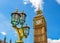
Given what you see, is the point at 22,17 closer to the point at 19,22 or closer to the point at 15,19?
the point at 19,22

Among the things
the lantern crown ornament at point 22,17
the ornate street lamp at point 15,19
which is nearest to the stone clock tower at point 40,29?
the lantern crown ornament at point 22,17

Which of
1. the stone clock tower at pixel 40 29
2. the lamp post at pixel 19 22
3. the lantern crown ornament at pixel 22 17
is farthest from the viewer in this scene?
the stone clock tower at pixel 40 29

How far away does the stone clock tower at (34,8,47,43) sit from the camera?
2677 inches

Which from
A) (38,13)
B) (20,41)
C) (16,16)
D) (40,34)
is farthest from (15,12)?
(38,13)

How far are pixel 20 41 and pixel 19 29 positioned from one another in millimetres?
681

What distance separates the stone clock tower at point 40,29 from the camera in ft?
223

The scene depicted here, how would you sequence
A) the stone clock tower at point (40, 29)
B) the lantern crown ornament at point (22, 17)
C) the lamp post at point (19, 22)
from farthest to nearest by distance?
1. the stone clock tower at point (40, 29)
2. the lantern crown ornament at point (22, 17)
3. the lamp post at point (19, 22)

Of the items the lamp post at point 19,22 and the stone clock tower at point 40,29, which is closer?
the lamp post at point 19,22

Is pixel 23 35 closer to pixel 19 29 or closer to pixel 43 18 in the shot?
pixel 19 29

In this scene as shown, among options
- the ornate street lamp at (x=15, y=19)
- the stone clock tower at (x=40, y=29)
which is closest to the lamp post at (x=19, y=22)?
the ornate street lamp at (x=15, y=19)

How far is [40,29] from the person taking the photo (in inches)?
2783

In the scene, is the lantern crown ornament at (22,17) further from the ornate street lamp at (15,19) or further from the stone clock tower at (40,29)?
the stone clock tower at (40,29)

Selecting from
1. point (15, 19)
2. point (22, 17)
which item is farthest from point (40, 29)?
point (15, 19)

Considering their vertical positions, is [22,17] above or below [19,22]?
above
